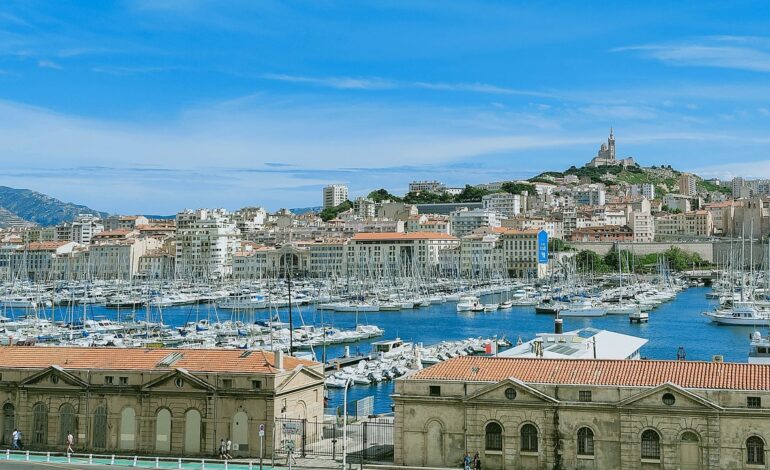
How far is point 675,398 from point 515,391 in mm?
3934

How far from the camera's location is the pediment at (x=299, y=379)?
84.9ft

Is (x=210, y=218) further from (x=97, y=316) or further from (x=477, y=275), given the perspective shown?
(x=97, y=316)

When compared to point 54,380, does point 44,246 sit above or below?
above

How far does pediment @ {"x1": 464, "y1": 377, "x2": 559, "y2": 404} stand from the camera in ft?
77.7

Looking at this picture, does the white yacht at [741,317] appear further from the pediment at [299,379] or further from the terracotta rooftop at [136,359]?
the terracotta rooftop at [136,359]

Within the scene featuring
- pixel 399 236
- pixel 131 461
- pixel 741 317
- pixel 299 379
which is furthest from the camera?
pixel 399 236

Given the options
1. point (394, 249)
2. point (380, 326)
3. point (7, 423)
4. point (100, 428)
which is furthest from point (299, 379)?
point (394, 249)

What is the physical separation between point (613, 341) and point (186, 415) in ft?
70.4

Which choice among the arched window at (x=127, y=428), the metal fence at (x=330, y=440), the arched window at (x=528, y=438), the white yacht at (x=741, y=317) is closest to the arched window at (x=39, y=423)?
the arched window at (x=127, y=428)

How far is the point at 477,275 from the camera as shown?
508ft

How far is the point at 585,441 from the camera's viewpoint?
23.4 m

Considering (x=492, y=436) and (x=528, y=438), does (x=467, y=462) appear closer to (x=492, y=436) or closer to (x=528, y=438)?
(x=492, y=436)

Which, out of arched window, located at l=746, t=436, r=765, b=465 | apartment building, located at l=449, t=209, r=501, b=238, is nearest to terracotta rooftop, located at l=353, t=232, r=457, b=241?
apartment building, located at l=449, t=209, r=501, b=238

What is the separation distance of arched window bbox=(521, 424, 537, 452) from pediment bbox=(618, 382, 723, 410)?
7.63 ft
